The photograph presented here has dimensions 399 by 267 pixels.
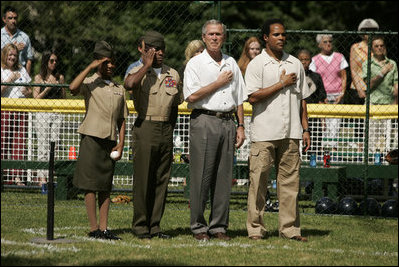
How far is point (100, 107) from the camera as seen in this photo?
30.7 feet

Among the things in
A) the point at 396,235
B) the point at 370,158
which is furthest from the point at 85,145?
the point at 370,158

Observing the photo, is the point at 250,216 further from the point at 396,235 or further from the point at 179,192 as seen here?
the point at 179,192

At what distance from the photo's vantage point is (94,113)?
9336 mm

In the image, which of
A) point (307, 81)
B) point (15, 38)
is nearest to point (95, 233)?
point (307, 81)

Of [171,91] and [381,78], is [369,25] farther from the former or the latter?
[171,91]

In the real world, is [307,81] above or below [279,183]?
above

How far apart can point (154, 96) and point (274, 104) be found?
48.9 inches

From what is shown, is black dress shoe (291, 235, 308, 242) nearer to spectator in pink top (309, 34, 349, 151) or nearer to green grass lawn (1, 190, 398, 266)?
green grass lawn (1, 190, 398, 266)

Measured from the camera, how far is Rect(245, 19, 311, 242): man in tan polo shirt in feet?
31.5

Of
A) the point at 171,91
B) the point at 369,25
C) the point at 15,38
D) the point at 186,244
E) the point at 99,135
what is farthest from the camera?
Result: the point at 369,25

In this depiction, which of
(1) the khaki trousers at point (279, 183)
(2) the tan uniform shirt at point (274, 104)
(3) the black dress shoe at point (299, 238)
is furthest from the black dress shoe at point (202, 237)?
(2) the tan uniform shirt at point (274, 104)

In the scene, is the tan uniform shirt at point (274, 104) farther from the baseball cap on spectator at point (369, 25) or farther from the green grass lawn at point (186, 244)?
the baseball cap on spectator at point (369, 25)

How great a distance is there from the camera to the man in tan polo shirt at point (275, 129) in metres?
9.60

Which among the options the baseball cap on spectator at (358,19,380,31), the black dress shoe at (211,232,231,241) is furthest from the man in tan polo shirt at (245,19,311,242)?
the baseball cap on spectator at (358,19,380,31)
